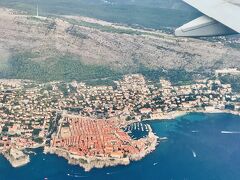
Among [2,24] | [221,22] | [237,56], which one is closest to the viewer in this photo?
[221,22]

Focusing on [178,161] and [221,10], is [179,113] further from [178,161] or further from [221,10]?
[221,10]

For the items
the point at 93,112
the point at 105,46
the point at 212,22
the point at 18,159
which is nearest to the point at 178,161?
the point at 93,112

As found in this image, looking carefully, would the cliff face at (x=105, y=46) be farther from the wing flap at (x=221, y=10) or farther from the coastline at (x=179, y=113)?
the wing flap at (x=221, y=10)

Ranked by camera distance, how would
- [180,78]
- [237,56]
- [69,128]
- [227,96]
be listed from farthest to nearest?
[237,56] → [180,78] → [227,96] → [69,128]

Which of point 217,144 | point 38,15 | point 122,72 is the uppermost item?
point 38,15

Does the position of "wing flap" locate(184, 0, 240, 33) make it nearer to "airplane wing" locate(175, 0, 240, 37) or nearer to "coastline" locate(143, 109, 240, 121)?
"airplane wing" locate(175, 0, 240, 37)

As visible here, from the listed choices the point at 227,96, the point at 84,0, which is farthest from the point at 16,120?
the point at 84,0

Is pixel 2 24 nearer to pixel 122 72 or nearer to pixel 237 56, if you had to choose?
pixel 122 72
